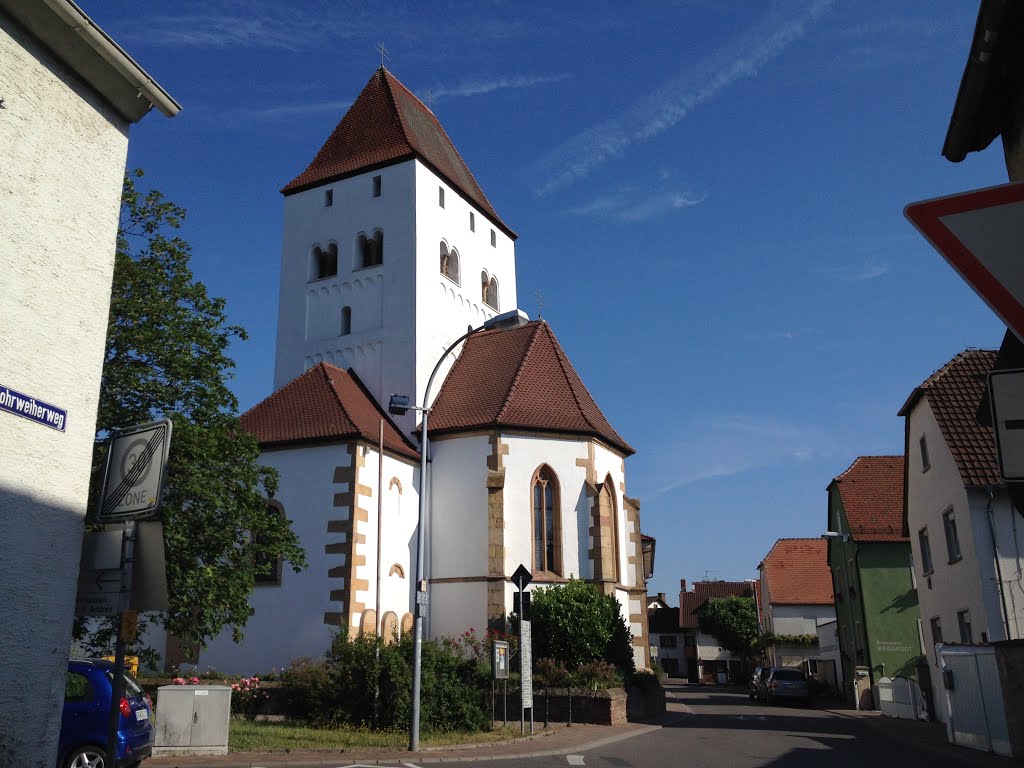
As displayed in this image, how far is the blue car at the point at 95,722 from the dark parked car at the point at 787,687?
2584 cm

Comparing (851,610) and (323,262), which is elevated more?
(323,262)

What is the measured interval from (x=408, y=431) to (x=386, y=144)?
11.4 meters

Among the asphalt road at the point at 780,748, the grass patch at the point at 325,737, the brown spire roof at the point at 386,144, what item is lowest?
the asphalt road at the point at 780,748

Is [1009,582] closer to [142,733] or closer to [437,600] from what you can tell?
[437,600]

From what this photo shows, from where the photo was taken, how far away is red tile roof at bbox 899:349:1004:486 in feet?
66.9

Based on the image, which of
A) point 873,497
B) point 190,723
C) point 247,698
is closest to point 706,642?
point 873,497

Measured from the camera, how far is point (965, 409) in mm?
21938

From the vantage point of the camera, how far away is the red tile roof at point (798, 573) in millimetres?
50750

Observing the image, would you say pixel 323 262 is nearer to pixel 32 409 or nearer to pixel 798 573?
pixel 32 409

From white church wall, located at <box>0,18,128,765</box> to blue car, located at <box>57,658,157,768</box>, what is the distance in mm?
3949

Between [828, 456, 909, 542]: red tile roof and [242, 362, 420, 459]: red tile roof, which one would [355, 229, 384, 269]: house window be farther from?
[828, 456, 909, 542]: red tile roof

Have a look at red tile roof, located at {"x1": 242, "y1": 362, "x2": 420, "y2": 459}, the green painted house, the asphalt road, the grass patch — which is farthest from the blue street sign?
the green painted house

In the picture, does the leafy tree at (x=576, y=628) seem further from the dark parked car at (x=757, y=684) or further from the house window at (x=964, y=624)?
the dark parked car at (x=757, y=684)

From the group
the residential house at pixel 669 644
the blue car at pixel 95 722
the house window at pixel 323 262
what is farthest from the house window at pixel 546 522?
the residential house at pixel 669 644
